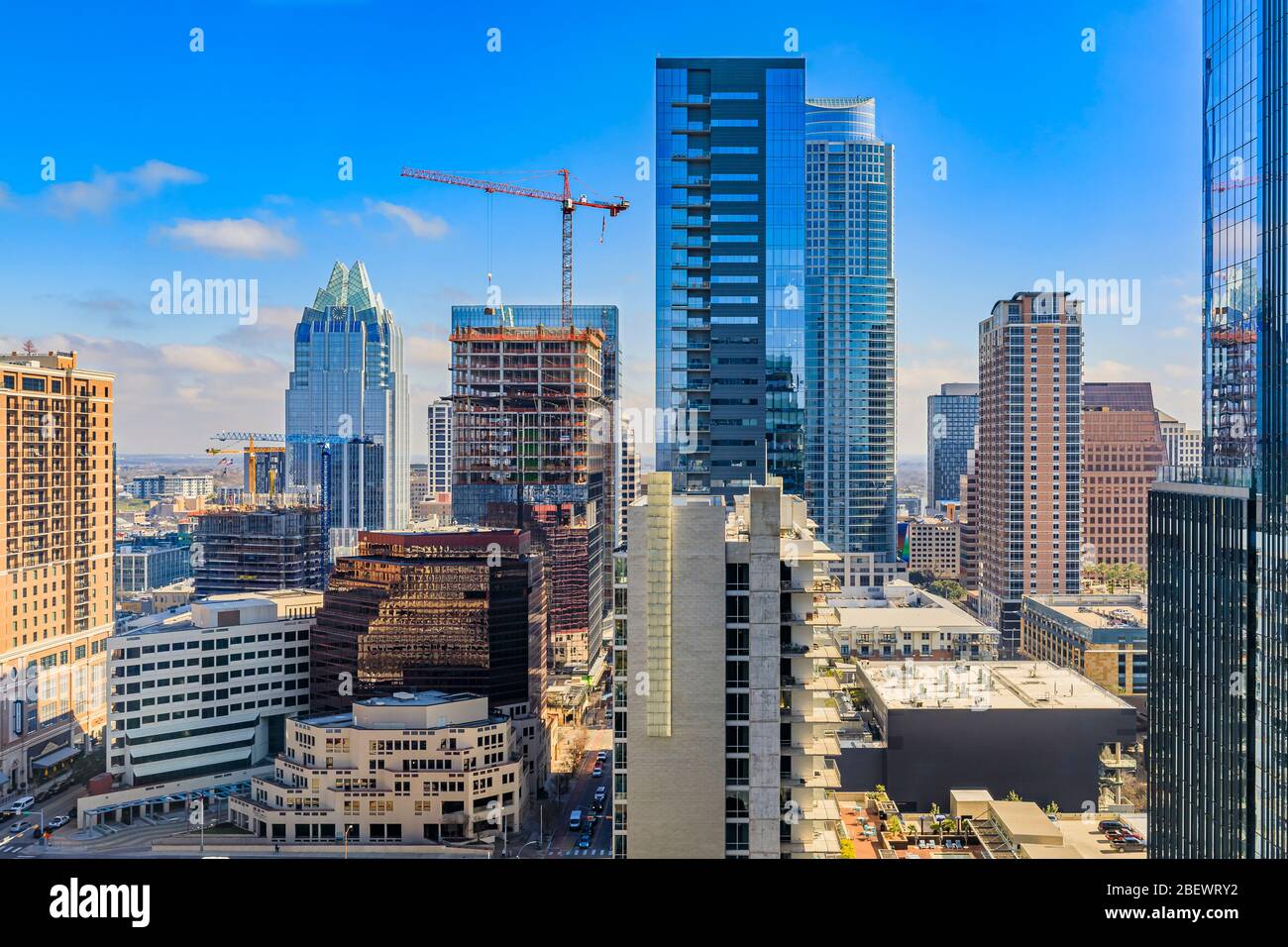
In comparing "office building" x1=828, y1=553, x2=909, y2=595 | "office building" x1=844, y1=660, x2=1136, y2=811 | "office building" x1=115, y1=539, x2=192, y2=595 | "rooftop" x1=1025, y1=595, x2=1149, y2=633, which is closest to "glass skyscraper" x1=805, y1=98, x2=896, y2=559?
"office building" x1=828, y1=553, x2=909, y2=595

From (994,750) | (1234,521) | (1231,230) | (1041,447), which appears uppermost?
(1231,230)

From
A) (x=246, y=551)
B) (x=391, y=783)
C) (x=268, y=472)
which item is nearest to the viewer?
(x=391, y=783)

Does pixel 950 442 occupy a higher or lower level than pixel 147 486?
higher

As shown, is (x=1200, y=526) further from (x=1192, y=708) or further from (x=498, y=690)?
(x=498, y=690)

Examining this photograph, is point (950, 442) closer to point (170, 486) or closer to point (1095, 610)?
point (1095, 610)

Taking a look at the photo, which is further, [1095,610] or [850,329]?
[850,329]

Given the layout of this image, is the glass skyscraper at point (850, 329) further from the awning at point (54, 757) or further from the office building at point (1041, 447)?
the awning at point (54, 757)

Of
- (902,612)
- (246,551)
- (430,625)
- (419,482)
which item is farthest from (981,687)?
(419,482)
